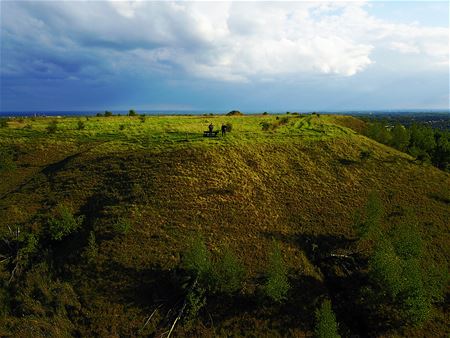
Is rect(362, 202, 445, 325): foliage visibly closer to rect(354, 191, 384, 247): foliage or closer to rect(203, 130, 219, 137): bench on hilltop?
rect(354, 191, 384, 247): foliage

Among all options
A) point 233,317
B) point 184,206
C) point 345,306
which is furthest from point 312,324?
point 184,206

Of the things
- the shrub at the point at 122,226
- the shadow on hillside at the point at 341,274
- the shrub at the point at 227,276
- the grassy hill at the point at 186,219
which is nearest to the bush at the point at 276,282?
the grassy hill at the point at 186,219

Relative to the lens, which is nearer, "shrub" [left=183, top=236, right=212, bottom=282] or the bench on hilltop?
"shrub" [left=183, top=236, right=212, bottom=282]

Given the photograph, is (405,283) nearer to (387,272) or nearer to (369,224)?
(387,272)

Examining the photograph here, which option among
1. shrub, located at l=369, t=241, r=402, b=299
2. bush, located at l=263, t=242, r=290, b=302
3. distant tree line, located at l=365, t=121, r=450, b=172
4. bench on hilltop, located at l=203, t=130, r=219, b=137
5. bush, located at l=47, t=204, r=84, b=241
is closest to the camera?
bush, located at l=263, t=242, r=290, b=302

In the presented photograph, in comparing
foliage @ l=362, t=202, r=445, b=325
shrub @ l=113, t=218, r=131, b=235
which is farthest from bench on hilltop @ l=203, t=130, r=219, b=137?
foliage @ l=362, t=202, r=445, b=325

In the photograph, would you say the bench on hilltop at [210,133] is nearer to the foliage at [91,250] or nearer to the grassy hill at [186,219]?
the grassy hill at [186,219]
